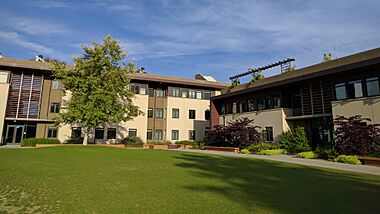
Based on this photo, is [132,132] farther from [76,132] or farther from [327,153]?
[327,153]

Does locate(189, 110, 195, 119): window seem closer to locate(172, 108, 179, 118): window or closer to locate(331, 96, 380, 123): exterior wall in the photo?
locate(172, 108, 179, 118): window

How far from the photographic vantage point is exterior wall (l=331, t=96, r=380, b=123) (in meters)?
18.5

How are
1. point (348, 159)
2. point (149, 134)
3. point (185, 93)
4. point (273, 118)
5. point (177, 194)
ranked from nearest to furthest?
point (177, 194) < point (348, 159) < point (273, 118) < point (149, 134) < point (185, 93)

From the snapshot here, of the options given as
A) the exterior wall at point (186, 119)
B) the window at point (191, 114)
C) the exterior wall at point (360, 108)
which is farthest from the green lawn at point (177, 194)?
the window at point (191, 114)

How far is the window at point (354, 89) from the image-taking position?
19766mm

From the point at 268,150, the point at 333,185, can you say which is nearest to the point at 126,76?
the point at 268,150

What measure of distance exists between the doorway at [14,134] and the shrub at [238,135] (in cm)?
2388

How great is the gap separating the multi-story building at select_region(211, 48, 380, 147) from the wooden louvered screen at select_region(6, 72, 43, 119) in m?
24.2

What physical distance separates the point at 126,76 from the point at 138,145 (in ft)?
32.7

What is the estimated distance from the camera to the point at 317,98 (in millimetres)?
23703

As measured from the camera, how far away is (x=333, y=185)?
29.9 feet

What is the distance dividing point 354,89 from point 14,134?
120 feet

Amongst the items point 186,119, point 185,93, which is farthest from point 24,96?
point 186,119

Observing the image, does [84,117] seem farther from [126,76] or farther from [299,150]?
[299,150]
